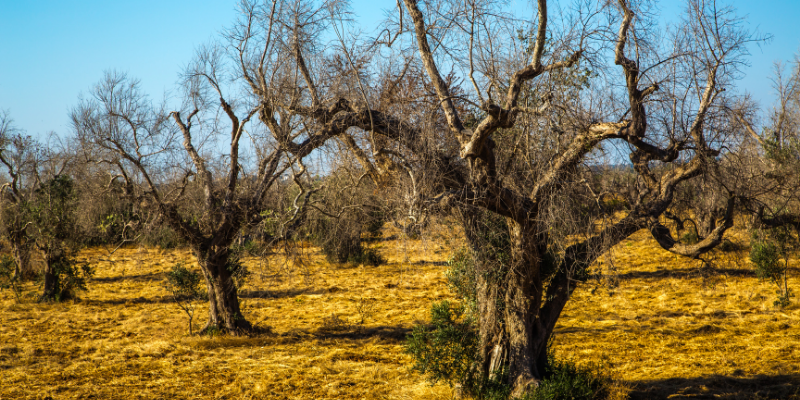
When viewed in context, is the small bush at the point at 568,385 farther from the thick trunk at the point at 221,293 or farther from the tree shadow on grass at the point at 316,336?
the thick trunk at the point at 221,293

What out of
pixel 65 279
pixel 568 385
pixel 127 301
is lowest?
pixel 568 385

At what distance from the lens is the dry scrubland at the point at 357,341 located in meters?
8.53

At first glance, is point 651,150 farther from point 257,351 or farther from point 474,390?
point 257,351

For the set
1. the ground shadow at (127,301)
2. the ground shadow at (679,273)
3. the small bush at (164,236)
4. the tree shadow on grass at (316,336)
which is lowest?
the tree shadow on grass at (316,336)

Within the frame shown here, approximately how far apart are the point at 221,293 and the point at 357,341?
308 centimetres

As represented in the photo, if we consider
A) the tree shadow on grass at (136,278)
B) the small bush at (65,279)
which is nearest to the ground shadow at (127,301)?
the small bush at (65,279)

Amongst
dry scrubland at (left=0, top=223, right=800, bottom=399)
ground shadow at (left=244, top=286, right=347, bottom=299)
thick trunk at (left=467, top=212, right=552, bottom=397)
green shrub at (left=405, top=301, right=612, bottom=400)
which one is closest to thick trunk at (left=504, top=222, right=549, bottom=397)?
thick trunk at (left=467, top=212, right=552, bottom=397)

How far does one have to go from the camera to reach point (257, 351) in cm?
1087

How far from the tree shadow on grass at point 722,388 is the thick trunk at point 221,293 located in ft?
25.9

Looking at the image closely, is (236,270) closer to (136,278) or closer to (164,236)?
(164,236)

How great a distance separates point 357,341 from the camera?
1176cm

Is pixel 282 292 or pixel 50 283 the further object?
pixel 282 292

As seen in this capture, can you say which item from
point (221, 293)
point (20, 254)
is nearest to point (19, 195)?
point (20, 254)

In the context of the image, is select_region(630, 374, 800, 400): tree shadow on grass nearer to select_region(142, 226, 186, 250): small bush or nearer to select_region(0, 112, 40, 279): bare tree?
select_region(142, 226, 186, 250): small bush
